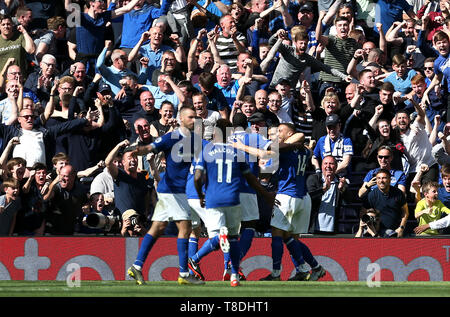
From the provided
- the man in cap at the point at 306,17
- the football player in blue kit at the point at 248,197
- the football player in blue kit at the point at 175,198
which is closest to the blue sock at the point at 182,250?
the football player in blue kit at the point at 175,198

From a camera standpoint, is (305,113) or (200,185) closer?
(200,185)

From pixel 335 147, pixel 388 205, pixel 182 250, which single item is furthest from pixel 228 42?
pixel 182 250

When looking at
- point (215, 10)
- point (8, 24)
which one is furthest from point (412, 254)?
point (8, 24)

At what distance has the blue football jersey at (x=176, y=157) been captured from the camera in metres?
13.3

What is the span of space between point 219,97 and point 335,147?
2.11 m

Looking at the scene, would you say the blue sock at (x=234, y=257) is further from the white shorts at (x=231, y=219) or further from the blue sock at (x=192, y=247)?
the blue sock at (x=192, y=247)

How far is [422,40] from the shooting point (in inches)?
773

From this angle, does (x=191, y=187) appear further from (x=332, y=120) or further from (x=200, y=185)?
(x=332, y=120)

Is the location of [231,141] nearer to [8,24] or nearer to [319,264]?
[319,264]

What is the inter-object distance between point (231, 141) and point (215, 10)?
287 inches

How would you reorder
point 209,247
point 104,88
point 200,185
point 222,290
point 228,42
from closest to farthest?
point 222,290
point 200,185
point 209,247
point 104,88
point 228,42

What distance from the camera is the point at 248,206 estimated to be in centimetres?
1476

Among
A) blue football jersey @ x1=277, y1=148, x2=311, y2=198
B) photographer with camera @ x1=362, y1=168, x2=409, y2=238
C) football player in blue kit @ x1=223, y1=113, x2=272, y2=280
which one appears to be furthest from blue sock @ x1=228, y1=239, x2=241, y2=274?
photographer with camera @ x1=362, y1=168, x2=409, y2=238

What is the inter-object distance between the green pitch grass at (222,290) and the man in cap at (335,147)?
306 centimetres
